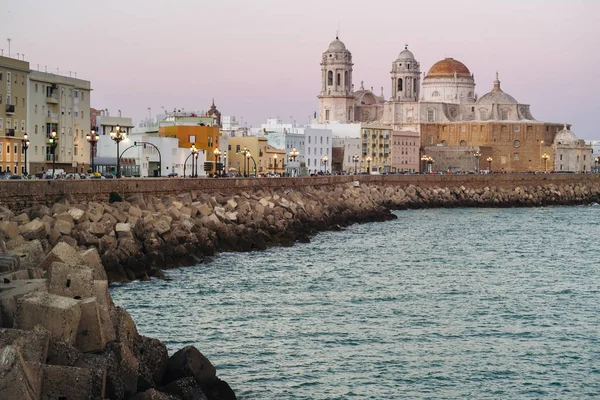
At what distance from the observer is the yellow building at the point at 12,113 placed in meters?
50.9

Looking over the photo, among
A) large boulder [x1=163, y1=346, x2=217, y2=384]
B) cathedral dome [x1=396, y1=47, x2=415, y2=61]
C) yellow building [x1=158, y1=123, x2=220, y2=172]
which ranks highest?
cathedral dome [x1=396, y1=47, x2=415, y2=61]

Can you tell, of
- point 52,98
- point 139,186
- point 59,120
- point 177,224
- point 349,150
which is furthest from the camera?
point 349,150

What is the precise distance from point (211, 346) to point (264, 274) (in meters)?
10.0

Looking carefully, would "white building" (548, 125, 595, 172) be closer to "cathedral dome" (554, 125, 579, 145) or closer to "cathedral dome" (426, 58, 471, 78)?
"cathedral dome" (554, 125, 579, 145)

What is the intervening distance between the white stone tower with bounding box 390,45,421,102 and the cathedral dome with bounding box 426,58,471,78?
7.00m

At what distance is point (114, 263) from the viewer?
25.9 metres

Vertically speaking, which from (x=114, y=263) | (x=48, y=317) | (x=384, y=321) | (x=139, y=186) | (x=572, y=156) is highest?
(x=572, y=156)

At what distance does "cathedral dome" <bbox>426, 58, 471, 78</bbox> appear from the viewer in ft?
462

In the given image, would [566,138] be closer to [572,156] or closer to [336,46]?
[572,156]

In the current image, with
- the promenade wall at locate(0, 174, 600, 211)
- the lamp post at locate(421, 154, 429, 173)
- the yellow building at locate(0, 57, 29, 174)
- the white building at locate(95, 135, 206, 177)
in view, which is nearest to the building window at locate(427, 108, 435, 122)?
the lamp post at locate(421, 154, 429, 173)

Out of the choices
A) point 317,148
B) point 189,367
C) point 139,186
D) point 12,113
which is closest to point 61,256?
point 189,367

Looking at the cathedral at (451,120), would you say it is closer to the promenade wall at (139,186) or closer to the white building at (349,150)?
the white building at (349,150)

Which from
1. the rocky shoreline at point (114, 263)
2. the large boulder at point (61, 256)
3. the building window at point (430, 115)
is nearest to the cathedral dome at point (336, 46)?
the building window at point (430, 115)

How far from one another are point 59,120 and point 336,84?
235 ft
